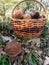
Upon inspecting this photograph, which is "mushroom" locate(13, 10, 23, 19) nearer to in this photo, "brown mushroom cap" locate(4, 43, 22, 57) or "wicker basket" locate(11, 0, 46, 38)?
"wicker basket" locate(11, 0, 46, 38)

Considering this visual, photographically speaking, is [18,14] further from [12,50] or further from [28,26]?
[12,50]

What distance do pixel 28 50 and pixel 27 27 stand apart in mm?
148

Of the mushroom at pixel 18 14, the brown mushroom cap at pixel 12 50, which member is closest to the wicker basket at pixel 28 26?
the mushroom at pixel 18 14

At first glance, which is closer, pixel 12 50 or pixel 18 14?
pixel 12 50

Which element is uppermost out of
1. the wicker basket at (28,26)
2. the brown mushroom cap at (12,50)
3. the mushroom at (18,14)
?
the mushroom at (18,14)

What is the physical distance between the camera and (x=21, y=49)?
1246mm

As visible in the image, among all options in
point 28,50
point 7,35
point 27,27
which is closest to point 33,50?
point 28,50

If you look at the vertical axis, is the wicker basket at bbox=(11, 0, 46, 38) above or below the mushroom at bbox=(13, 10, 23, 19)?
below

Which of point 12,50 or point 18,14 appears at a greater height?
point 18,14

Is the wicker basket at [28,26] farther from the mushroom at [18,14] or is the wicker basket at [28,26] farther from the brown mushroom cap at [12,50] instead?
the brown mushroom cap at [12,50]

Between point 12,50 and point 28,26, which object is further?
point 28,26

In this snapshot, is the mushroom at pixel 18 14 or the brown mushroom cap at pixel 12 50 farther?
the mushroom at pixel 18 14

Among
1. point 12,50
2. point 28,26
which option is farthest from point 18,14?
point 12,50

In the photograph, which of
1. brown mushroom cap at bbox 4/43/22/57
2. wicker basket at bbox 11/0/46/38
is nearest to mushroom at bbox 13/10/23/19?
wicker basket at bbox 11/0/46/38
